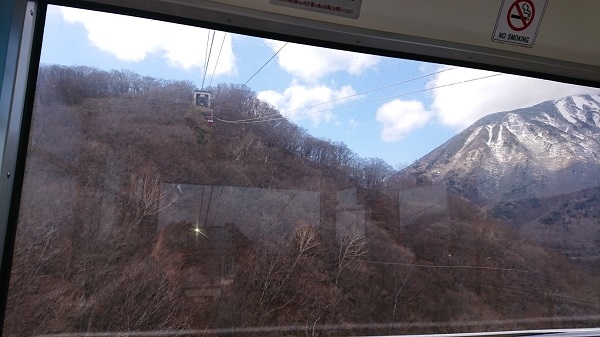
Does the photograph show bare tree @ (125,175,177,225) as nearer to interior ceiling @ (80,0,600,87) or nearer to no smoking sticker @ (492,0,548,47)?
interior ceiling @ (80,0,600,87)

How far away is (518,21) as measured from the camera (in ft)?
7.25

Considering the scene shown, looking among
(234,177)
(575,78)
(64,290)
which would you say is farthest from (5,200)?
(575,78)

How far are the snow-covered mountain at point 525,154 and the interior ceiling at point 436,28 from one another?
24cm

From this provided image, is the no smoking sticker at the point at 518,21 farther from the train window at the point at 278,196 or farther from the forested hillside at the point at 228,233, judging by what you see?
the forested hillside at the point at 228,233

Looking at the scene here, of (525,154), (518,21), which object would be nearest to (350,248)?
(525,154)

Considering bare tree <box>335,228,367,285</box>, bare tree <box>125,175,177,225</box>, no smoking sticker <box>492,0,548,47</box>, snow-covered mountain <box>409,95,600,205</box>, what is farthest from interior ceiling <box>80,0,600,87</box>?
bare tree <box>335,228,367,285</box>

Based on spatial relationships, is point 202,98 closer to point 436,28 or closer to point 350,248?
point 350,248

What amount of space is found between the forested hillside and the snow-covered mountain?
0.13 metres

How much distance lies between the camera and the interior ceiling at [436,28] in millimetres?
1893

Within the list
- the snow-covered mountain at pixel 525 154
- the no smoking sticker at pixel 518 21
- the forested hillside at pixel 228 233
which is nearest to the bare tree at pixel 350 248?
the forested hillside at pixel 228 233

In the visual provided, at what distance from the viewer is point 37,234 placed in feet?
5.41

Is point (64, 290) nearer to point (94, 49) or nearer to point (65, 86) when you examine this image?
point (65, 86)

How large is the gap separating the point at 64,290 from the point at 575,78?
269 centimetres

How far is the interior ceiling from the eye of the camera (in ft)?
6.21
